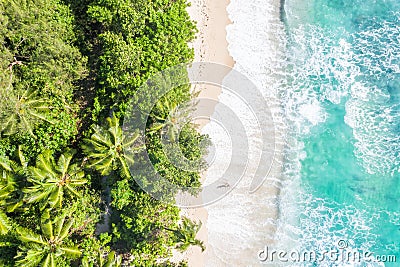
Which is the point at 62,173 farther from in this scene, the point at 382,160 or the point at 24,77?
the point at 382,160

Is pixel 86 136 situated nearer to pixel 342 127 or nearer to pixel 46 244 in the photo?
pixel 46 244

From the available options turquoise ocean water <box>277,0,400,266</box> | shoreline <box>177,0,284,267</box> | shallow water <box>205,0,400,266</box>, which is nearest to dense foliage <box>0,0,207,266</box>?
shoreline <box>177,0,284,267</box>

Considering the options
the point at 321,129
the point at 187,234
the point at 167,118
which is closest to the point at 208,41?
the point at 167,118

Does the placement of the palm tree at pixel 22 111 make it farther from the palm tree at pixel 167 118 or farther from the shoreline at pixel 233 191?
the shoreline at pixel 233 191

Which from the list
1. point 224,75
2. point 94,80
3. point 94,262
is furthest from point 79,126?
point 224,75

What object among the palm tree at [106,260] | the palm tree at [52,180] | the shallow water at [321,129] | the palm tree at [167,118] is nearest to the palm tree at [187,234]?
the shallow water at [321,129]

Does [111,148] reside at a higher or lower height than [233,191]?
lower
